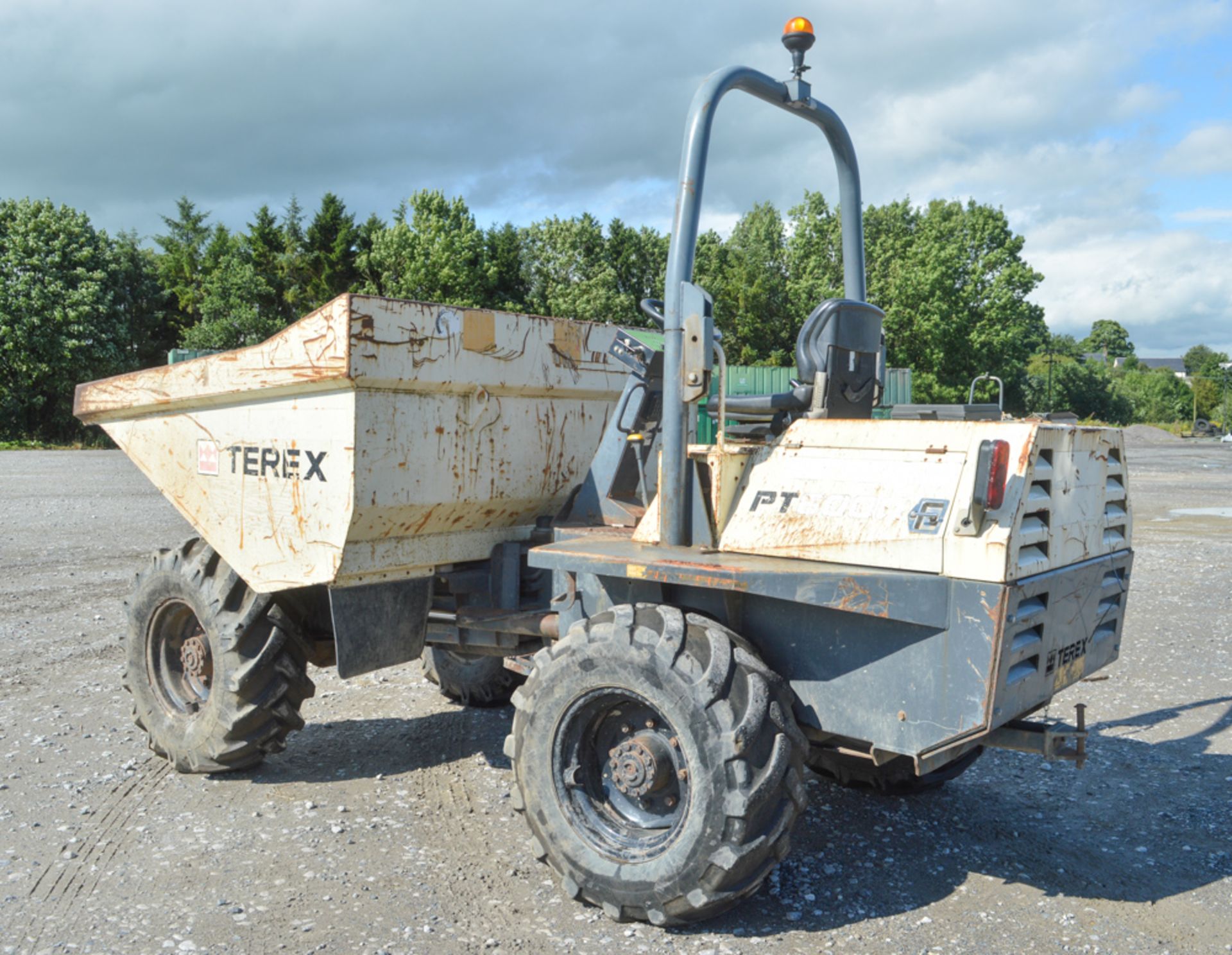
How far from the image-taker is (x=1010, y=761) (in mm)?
5410

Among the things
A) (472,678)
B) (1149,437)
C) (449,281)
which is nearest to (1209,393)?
(1149,437)

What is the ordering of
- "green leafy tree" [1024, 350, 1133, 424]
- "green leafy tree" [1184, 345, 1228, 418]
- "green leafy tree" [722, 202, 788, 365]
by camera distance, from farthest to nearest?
1. "green leafy tree" [1184, 345, 1228, 418]
2. "green leafy tree" [1024, 350, 1133, 424]
3. "green leafy tree" [722, 202, 788, 365]

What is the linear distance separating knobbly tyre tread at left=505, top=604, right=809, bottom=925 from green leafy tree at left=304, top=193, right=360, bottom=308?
130ft

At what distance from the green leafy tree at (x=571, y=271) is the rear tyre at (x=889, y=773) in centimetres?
3630

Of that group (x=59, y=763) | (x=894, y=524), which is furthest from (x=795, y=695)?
(x=59, y=763)

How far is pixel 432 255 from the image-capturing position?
39000 millimetres

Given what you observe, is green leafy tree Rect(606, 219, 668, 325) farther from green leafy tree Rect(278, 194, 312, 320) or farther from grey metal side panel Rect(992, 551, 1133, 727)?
→ grey metal side panel Rect(992, 551, 1133, 727)

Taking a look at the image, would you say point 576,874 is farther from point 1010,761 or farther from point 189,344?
point 189,344

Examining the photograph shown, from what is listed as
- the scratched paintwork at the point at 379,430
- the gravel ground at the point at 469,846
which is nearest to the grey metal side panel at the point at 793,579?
the scratched paintwork at the point at 379,430

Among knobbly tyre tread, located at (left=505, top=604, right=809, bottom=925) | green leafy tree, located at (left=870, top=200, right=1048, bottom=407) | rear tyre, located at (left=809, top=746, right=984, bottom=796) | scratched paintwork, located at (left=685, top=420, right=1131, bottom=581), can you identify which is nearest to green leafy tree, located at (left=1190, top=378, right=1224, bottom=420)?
green leafy tree, located at (left=870, top=200, right=1048, bottom=407)

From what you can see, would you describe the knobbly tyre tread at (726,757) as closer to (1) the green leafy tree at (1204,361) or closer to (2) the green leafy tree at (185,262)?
(2) the green leafy tree at (185,262)

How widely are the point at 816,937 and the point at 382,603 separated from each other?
2.30 metres

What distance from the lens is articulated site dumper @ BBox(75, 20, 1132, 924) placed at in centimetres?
330

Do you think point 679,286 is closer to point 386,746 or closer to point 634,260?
point 386,746
